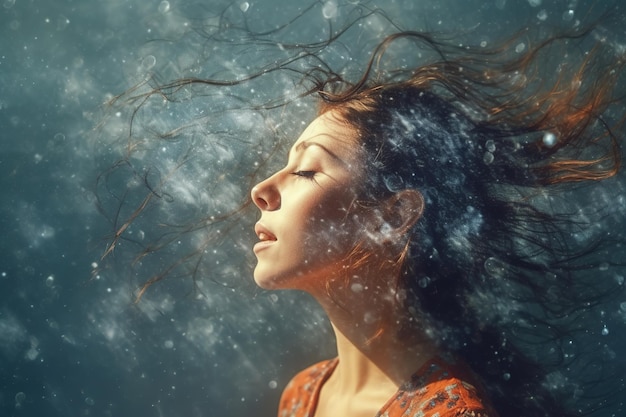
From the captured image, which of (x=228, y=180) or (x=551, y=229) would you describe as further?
(x=228, y=180)

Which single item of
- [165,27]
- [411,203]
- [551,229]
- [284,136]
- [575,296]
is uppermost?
[165,27]

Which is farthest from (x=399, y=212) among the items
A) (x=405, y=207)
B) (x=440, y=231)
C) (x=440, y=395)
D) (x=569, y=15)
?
(x=569, y=15)

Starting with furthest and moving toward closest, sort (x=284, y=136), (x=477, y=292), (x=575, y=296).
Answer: (x=284, y=136) → (x=575, y=296) → (x=477, y=292)

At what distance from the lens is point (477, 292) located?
135 centimetres

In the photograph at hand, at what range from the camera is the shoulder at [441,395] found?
107 cm

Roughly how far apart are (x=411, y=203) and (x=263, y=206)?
12.4 inches

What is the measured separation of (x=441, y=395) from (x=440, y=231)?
1.15 ft

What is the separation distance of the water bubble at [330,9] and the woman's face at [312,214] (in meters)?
0.42

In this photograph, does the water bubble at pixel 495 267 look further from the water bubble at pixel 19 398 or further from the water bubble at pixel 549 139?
the water bubble at pixel 19 398

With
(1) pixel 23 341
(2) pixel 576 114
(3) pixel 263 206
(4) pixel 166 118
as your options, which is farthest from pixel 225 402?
(2) pixel 576 114

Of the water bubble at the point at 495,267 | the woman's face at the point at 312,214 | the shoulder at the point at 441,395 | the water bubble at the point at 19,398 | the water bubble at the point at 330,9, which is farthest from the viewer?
the water bubble at the point at 19,398

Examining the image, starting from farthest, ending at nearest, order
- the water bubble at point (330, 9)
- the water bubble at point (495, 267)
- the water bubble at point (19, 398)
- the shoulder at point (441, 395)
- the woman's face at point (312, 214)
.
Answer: the water bubble at point (19, 398)
the water bubble at point (330, 9)
the water bubble at point (495, 267)
the woman's face at point (312, 214)
the shoulder at point (441, 395)

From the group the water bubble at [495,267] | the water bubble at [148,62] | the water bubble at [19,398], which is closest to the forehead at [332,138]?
the water bubble at [495,267]

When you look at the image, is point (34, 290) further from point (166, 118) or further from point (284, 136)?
point (284, 136)
